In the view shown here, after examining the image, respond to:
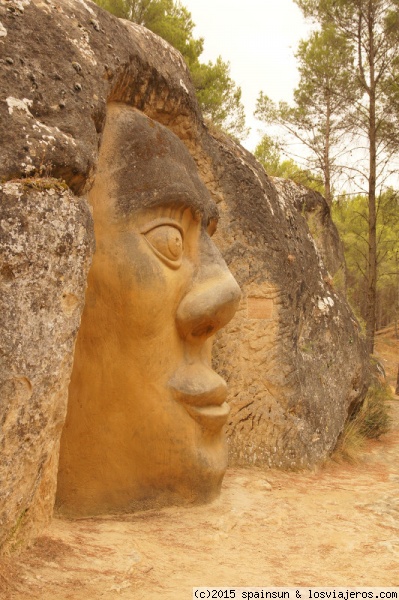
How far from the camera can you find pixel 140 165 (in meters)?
3.90

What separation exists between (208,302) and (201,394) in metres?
0.58

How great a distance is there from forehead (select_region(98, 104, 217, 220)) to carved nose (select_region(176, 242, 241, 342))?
1.44 feet

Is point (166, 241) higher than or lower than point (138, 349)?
higher

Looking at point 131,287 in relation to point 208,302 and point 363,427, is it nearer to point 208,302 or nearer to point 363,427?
point 208,302

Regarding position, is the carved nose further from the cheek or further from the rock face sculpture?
the cheek

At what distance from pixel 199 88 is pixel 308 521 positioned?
39.8 ft

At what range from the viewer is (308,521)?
4.13 m

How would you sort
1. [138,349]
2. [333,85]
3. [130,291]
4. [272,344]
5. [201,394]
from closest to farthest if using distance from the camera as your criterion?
1. [130,291]
2. [138,349]
3. [201,394]
4. [272,344]
5. [333,85]

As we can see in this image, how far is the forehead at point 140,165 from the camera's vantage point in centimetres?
383

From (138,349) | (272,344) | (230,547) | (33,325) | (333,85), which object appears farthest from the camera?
(333,85)

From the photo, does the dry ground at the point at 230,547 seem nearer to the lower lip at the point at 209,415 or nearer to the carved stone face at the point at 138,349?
the carved stone face at the point at 138,349

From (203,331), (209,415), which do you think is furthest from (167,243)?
(209,415)

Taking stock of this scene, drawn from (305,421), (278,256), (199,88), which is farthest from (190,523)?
(199,88)

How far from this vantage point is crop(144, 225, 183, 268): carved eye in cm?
394
